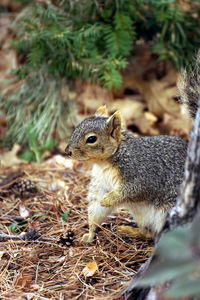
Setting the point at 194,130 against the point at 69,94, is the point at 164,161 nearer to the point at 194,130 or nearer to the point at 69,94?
the point at 194,130

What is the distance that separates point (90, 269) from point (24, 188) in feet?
4.57

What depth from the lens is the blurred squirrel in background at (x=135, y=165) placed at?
8.67 ft

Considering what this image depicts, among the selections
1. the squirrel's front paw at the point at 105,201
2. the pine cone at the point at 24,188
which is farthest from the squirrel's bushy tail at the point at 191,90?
the pine cone at the point at 24,188

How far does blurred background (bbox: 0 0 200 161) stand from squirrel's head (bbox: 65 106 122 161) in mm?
1489

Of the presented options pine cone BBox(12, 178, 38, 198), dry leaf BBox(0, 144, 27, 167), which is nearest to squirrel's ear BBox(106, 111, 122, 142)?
pine cone BBox(12, 178, 38, 198)

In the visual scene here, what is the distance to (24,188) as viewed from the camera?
3535mm

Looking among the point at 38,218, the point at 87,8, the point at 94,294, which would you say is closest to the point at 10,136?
the point at 87,8

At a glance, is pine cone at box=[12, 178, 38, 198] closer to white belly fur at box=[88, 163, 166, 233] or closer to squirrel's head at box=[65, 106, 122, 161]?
white belly fur at box=[88, 163, 166, 233]

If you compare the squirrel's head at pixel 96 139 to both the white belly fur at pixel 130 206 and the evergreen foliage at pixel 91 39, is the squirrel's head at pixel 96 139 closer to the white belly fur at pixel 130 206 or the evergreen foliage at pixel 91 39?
the white belly fur at pixel 130 206

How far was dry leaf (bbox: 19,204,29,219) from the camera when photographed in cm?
314

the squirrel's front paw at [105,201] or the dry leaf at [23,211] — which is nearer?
the squirrel's front paw at [105,201]

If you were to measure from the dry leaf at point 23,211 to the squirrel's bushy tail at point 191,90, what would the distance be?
1480mm

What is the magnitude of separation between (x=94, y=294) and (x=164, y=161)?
3.40 ft

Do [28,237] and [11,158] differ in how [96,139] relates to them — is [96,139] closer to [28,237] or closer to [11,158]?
[28,237]
